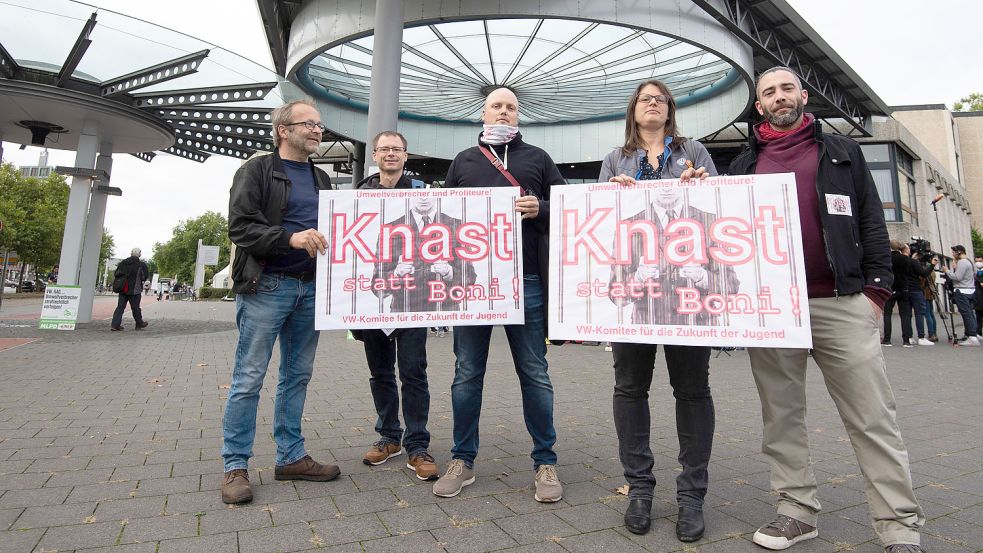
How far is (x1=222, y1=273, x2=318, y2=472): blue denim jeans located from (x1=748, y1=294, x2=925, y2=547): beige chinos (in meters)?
2.68

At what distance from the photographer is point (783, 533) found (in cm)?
233

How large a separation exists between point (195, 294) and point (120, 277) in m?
33.7

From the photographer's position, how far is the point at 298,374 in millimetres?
3266

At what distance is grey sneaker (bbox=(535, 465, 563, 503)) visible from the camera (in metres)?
2.77

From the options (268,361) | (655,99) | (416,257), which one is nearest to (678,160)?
(655,99)

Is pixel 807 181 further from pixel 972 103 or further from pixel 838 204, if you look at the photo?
pixel 972 103

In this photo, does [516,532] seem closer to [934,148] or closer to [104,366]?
[104,366]

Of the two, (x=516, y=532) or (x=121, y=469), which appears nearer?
(x=516, y=532)

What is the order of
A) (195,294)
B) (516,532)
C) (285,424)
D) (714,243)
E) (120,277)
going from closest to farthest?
(516,532) → (714,243) → (285,424) → (120,277) → (195,294)

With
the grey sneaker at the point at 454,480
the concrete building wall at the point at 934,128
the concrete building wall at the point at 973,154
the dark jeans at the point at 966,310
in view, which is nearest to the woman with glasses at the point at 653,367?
the grey sneaker at the point at 454,480

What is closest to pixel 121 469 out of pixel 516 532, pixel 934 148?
pixel 516 532

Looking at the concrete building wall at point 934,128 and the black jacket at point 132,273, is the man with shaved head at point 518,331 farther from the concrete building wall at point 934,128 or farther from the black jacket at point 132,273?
the concrete building wall at point 934,128

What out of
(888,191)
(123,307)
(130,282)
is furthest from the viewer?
(888,191)

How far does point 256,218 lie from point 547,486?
7.48 ft
